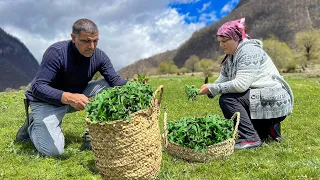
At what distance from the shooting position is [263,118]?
8547 mm

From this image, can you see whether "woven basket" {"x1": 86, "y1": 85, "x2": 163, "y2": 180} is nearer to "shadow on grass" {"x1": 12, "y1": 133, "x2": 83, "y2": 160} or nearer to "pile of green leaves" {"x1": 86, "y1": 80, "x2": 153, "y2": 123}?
"pile of green leaves" {"x1": 86, "y1": 80, "x2": 153, "y2": 123}

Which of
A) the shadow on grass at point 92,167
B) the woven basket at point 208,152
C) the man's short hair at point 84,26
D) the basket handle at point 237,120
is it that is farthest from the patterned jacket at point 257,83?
the shadow on grass at point 92,167

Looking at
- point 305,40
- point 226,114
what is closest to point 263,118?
point 226,114

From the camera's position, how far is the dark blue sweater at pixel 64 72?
7848mm

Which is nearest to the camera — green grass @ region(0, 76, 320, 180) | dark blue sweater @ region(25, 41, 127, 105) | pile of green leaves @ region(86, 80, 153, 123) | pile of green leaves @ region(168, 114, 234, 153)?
pile of green leaves @ region(86, 80, 153, 123)

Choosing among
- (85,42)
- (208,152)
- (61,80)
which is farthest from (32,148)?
(208,152)

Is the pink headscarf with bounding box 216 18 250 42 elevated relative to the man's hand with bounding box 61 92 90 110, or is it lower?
elevated

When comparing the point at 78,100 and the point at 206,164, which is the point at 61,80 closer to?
the point at 78,100

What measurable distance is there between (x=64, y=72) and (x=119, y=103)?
2.65 m

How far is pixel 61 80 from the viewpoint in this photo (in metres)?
8.39

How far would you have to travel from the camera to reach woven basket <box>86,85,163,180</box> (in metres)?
5.87

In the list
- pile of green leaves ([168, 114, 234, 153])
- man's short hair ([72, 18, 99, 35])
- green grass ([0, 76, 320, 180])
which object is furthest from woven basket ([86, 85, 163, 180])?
man's short hair ([72, 18, 99, 35])

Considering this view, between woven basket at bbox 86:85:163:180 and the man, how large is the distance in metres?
1.53

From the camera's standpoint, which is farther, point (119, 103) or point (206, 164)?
point (206, 164)
